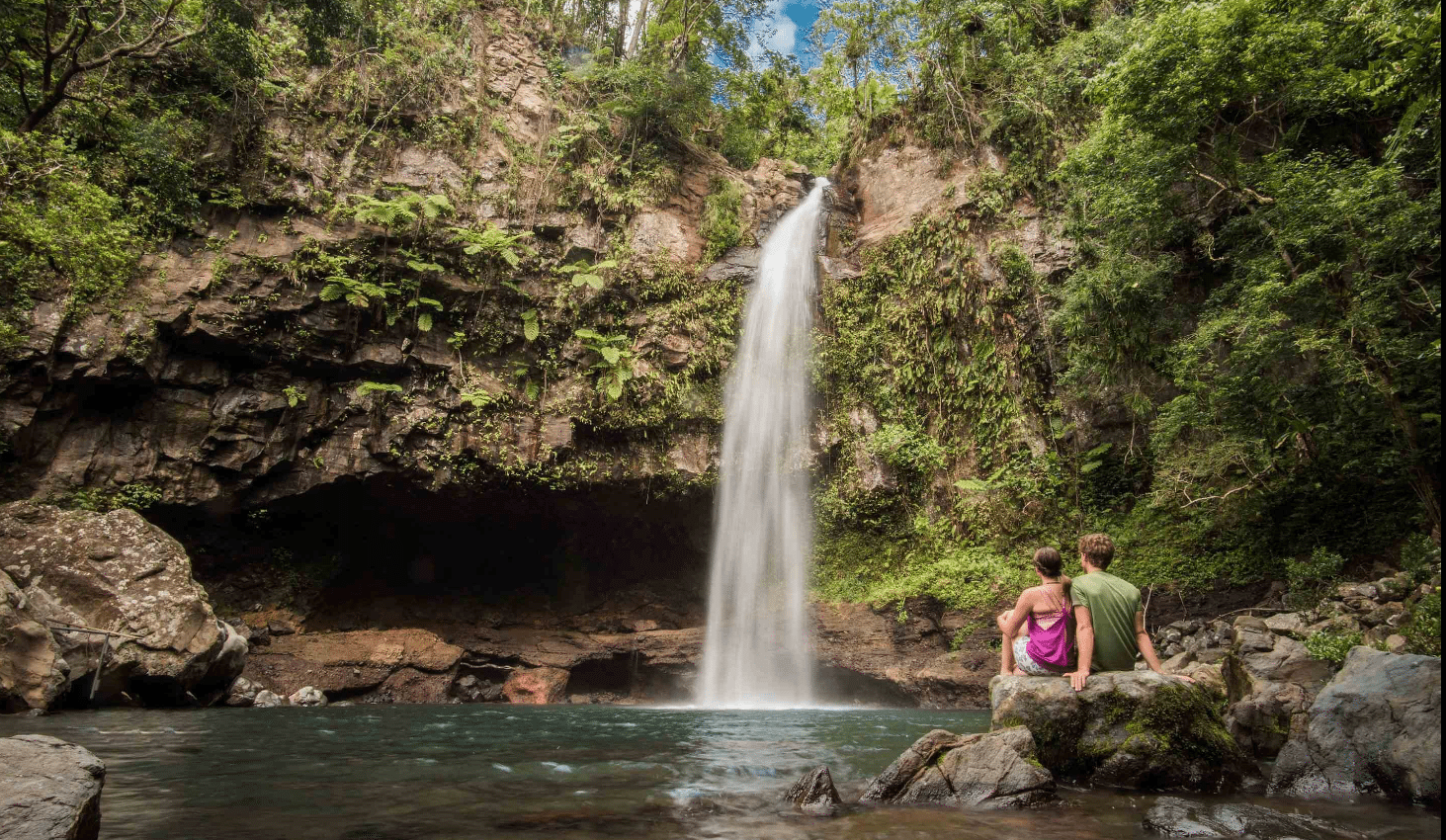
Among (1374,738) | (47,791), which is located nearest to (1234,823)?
(1374,738)

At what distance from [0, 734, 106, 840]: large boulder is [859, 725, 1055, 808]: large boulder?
12.7 ft

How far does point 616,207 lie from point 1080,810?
647 inches

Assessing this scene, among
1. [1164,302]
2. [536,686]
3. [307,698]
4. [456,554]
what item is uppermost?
[1164,302]

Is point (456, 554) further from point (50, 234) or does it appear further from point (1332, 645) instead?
point (1332, 645)

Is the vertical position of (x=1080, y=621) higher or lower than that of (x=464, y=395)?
lower

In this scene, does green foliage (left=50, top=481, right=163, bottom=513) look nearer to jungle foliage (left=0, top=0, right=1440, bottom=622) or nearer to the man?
jungle foliage (left=0, top=0, right=1440, bottom=622)

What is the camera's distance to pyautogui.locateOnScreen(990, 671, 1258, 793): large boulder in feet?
14.2

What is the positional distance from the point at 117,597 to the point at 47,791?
835 cm

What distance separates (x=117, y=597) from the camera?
9.45m

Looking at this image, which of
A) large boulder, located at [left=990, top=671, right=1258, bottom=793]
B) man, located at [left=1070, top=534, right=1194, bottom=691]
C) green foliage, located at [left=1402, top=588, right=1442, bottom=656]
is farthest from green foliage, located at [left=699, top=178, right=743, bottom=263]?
large boulder, located at [left=990, top=671, right=1258, bottom=793]

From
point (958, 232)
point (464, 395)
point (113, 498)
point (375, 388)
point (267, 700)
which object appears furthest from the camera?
point (958, 232)

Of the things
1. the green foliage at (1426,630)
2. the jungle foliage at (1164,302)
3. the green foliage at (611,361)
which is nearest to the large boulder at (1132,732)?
the green foliage at (1426,630)

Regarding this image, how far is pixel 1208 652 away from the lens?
9242mm

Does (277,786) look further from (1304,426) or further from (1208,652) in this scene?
(1304,426)
